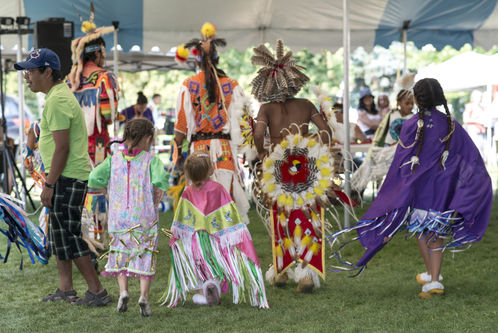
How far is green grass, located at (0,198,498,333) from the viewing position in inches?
137

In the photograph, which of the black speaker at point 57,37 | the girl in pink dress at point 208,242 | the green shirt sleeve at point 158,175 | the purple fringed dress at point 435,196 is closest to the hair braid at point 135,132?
the green shirt sleeve at point 158,175

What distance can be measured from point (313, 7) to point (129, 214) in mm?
5823

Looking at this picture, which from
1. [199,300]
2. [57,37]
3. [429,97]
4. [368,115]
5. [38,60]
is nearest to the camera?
[38,60]

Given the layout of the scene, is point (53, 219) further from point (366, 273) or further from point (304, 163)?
point (366, 273)

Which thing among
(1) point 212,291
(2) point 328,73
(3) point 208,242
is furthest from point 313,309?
(2) point 328,73

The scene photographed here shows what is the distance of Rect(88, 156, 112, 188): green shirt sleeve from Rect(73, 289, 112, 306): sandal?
689mm

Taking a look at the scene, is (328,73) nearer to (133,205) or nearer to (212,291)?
(212,291)

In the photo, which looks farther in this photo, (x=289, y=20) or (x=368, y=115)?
(x=368, y=115)

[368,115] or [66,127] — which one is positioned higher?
[368,115]

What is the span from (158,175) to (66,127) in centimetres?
58

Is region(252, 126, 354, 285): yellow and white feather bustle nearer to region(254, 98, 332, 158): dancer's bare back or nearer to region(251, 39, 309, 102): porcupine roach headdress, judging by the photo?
region(254, 98, 332, 158): dancer's bare back

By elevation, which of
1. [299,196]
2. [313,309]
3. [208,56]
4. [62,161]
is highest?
[208,56]

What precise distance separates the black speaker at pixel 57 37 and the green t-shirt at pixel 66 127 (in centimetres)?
249

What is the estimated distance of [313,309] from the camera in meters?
3.85
